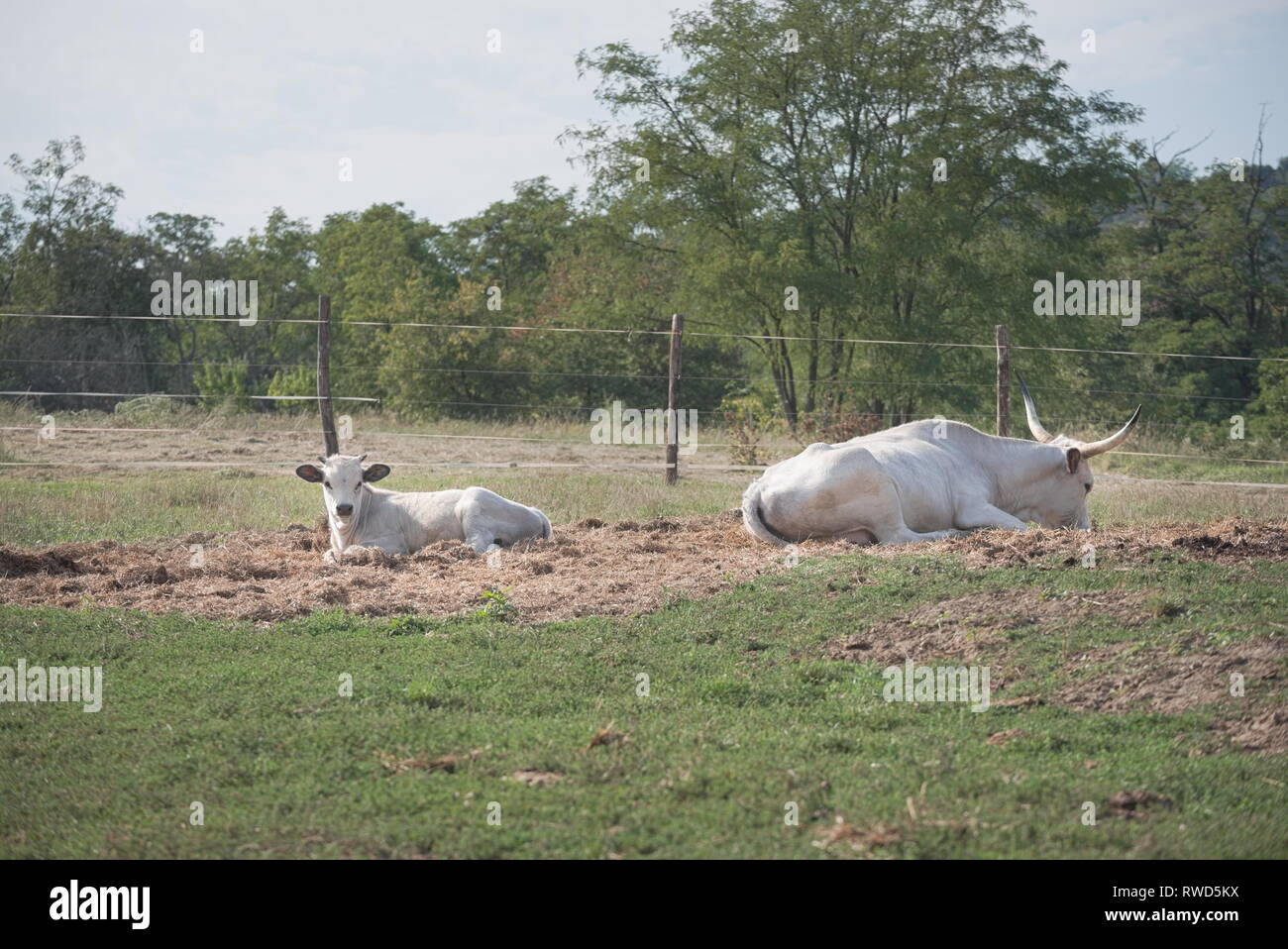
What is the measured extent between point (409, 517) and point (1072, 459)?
18.6 ft

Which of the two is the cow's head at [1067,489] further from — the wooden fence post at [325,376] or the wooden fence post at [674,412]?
the wooden fence post at [325,376]

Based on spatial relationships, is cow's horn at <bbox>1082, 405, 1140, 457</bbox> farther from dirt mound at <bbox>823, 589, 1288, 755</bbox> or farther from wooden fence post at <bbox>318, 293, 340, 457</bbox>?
wooden fence post at <bbox>318, 293, 340, 457</bbox>

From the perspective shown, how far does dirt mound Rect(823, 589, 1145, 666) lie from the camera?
6418 mm

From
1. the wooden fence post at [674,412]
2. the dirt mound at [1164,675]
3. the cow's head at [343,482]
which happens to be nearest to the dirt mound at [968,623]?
the dirt mound at [1164,675]

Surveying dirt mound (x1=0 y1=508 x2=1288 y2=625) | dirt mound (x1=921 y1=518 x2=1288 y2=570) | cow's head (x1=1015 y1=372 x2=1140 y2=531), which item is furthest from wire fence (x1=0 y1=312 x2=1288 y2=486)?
dirt mound (x1=921 y1=518 x2=1288 y2=570)

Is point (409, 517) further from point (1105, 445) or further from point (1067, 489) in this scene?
point (1105, 445)

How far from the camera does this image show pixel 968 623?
6723 mm

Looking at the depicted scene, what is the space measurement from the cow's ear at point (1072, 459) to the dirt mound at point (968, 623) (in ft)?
12.8

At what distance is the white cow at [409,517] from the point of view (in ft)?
32.7

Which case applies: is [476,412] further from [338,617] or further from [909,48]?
[338,617]

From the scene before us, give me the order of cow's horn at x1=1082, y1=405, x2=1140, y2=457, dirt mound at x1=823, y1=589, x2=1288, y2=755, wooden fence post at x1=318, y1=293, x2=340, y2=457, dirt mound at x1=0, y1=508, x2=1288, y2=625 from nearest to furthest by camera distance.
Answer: dirt mound at x1=823, y1=589, x2=1288, y2=755 < dirt mound at x1=0, y1=508, x2=1288, y2=625 < cow's horn at x1=1082, y1=405, x2=1140, y2=457 < wooden fence post at x1=318, y1=293, x2=340, y2=457

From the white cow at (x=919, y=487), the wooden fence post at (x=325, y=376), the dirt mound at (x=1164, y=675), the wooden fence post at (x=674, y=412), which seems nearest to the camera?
the dirt mound at (x=1164, y=675)

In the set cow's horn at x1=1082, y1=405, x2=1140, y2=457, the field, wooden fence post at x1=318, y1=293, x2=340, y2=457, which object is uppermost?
wooden fence post at x1=318, y1=293, x2=340, y2=457

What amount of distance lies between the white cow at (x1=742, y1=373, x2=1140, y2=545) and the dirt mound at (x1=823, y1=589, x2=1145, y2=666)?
2.49 metres
